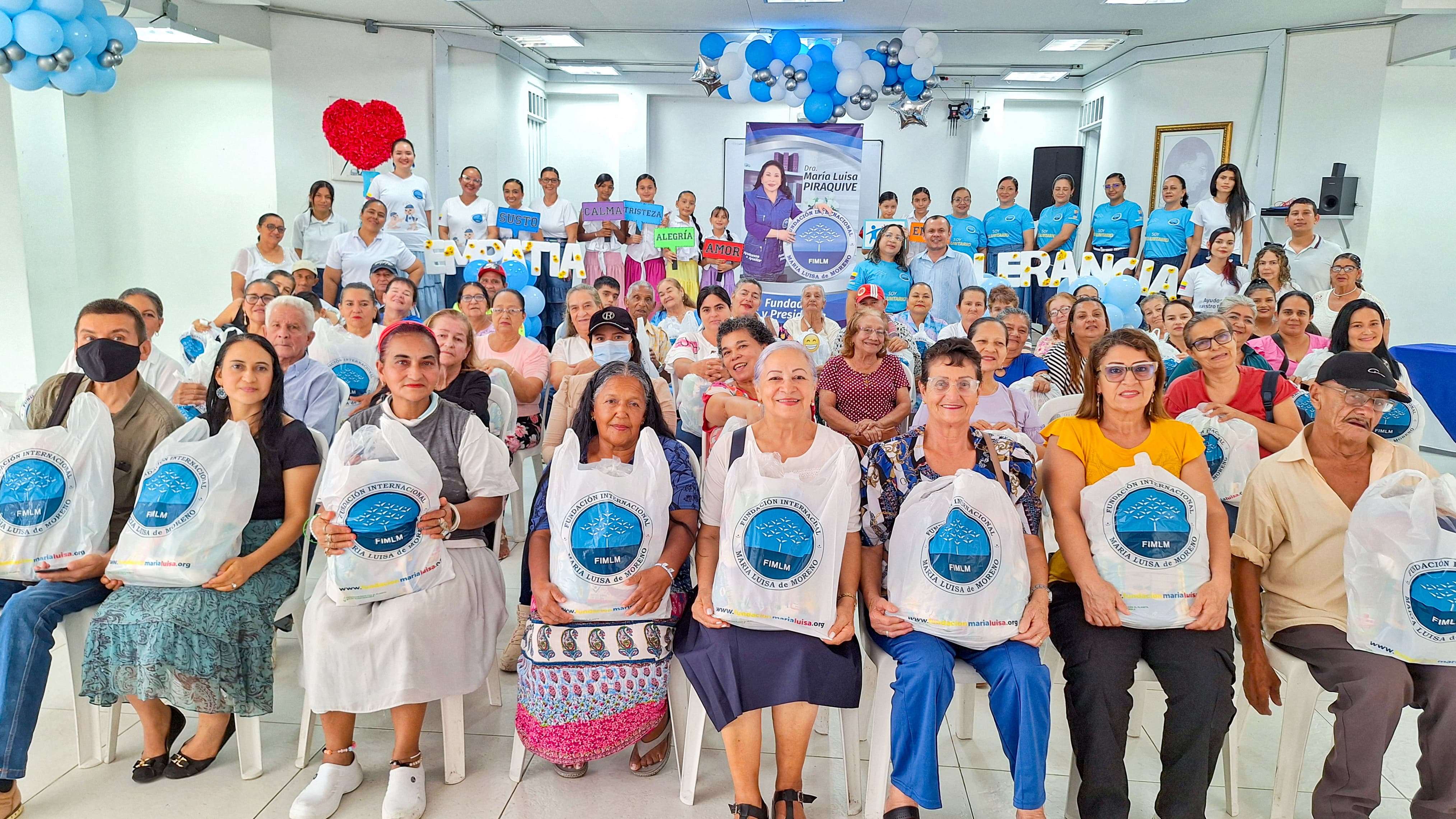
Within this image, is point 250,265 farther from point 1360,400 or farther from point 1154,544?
point 1360,400

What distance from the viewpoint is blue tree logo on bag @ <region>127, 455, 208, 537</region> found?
230 cm

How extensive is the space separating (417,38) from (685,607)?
8737mm

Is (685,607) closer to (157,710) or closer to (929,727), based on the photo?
(929,727)

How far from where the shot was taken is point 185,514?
7.61ft

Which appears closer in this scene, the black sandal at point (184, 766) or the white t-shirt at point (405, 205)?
the black sandal at point (184, 766)

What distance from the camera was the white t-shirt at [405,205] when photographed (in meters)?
7.18

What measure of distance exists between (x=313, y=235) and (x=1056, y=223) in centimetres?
668

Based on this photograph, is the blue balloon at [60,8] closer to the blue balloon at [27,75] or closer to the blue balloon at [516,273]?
the blue balloon at [27,75]

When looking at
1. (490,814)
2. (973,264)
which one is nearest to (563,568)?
(490,814)

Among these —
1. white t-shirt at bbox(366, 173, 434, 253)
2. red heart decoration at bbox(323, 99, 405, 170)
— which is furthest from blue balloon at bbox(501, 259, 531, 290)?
red heart decoration at bbox(323, 99, 405, 170)

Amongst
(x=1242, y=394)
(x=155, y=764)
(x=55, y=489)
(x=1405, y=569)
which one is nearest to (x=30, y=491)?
(x=55, y=489)

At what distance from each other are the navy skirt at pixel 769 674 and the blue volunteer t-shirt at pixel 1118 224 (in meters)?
7.14

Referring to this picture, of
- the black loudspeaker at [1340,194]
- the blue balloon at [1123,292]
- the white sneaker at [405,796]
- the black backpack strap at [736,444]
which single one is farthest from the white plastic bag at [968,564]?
the black loudspeaker at [1340,194]

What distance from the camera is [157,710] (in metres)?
2.48
